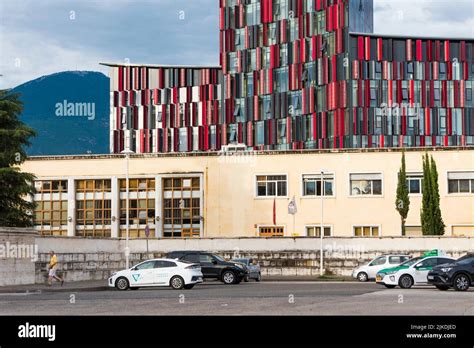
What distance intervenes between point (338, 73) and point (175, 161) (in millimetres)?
34424

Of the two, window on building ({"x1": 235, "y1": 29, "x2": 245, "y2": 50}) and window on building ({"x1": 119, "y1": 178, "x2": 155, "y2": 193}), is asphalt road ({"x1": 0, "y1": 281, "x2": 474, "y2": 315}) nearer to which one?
window on building ({"x1": 119, "y1": 178, "x2": 155, "y2": 193})

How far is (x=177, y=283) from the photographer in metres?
40.8

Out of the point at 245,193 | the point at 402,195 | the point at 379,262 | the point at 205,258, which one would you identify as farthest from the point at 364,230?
the point at 205,258

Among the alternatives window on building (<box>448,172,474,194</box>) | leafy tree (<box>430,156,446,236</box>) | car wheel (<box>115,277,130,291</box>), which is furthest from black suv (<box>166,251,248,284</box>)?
window on building (<box>448,172,474,194</box>)

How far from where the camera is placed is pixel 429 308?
2620 centimetres

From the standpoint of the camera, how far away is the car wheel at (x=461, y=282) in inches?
1459

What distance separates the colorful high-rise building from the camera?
107 m

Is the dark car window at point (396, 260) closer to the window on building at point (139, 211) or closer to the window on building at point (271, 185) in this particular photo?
the window on building at point (271, 185)

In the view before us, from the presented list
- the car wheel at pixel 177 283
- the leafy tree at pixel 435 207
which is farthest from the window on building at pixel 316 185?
the car wheel at pixel 177 283

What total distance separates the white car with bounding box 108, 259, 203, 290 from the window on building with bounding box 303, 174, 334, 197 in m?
34.8

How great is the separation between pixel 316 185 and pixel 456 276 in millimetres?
38447

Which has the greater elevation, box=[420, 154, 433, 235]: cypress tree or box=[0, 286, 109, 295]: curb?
box=[420, 154, 433, 235]: cypress tree

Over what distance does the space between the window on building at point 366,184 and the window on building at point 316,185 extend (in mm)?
1696
